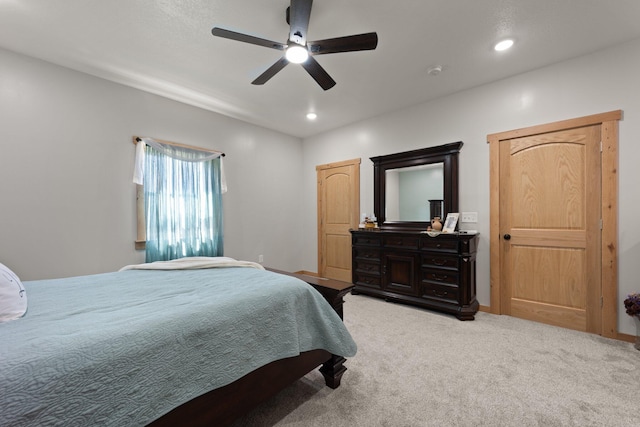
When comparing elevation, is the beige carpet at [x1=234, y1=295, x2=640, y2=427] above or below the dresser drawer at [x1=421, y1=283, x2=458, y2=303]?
below

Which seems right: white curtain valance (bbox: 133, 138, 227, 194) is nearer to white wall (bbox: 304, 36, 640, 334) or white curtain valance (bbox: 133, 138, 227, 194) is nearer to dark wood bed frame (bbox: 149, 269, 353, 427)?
white wall (bbox: 304, 36, 640, 334)

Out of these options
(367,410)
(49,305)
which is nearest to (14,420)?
(49,305)

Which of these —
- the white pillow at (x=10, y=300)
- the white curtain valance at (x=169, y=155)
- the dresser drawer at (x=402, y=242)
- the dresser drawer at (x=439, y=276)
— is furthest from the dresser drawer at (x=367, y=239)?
the white pillow at (x=10, y=300)

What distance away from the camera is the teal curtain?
323 centimetres

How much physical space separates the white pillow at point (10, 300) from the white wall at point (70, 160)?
1687 mm

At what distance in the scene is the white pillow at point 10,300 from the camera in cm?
115

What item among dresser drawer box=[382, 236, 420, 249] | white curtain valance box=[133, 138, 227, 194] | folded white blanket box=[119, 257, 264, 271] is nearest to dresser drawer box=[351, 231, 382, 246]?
dresser drawer box=[382, 236, 420, 249]

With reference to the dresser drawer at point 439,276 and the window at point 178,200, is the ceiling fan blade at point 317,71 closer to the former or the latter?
the window at point 178,200

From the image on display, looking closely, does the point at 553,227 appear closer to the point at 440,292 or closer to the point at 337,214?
the point at 440,292

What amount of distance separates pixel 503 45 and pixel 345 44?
1629 mm

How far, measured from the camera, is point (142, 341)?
38.9 inches

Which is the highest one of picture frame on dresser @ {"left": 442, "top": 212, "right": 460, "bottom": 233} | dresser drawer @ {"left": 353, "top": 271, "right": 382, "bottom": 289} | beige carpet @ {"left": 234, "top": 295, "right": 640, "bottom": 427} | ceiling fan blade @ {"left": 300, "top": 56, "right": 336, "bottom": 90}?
ceiling fan blade @ {"left": 300, "top": 56, "right": 336, "bottom": 90}

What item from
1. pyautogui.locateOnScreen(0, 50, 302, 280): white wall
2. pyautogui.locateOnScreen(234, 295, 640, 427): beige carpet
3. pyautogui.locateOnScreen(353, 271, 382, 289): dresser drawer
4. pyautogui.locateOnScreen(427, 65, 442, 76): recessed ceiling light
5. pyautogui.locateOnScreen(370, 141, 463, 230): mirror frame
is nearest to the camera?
pyautogui.locateOnScreen(234, 295, 640, 427): beige carpet

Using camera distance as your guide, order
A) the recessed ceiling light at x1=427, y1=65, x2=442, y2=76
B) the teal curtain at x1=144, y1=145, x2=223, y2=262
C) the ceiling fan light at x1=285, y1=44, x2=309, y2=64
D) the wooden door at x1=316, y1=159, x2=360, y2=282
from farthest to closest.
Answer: the wooden door at x1=316, y1=159, x2=360, y2=282, the teal curtain at x1=144, y1=145, x2=223, y2=262, the recessed ceiling light at x1=427, y1=65, x2=442, y2=76, the ceiling fan light at x1=285, y1=44, x2=309, y2=64
